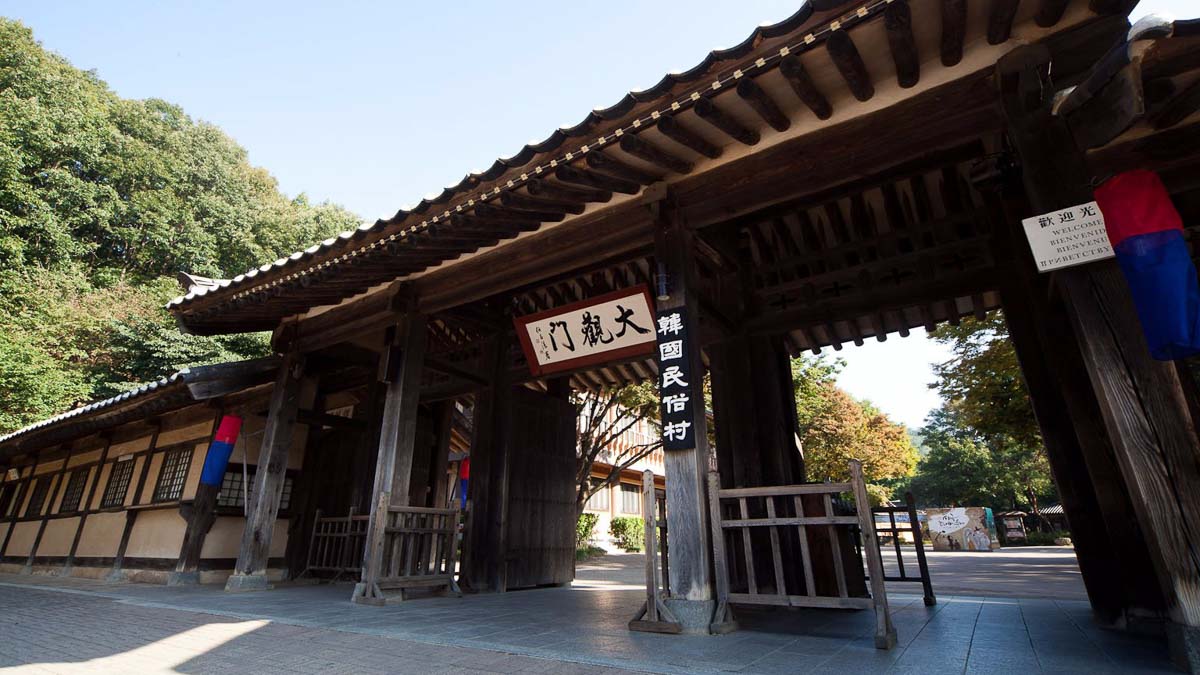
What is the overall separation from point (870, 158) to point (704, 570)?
3.45m

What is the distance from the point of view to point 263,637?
403 centimetres

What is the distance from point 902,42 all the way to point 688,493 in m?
3.44

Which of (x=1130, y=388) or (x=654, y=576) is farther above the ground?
(x=1130, y=388)

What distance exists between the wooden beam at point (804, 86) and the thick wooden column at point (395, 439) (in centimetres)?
519

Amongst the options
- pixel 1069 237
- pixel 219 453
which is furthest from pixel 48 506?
pixel 1069 237

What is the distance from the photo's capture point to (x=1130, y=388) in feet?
9.74

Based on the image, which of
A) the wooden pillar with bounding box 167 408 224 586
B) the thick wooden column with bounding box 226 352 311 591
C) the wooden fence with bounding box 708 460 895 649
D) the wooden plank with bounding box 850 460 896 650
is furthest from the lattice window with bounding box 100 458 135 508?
the wooden plank with bounding box 850 460 896 650

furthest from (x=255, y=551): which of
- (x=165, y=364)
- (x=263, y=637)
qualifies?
(x=165, y=364)

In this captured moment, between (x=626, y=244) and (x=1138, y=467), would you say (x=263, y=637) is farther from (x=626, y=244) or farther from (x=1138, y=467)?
(x=1138, y=467)

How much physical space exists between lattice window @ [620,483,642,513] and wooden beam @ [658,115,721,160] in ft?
81.3

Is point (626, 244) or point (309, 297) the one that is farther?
point (309, 297)

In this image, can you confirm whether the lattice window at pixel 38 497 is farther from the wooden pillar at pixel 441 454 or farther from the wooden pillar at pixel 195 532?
the wooden pillar at pixel 441 454

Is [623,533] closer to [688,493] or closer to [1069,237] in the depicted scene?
[688,493]

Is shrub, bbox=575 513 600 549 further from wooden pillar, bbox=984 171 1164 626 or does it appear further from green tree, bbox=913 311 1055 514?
wooden pillar, bbox=984 171 1164 626
